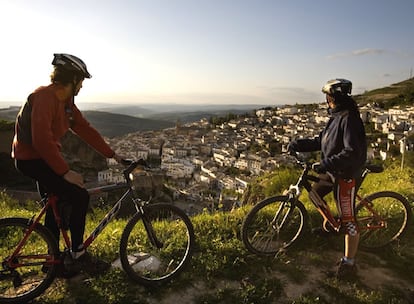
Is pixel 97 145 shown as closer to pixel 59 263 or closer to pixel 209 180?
pixel 59 263

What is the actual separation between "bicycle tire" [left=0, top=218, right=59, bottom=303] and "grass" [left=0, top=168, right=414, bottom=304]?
16 cm

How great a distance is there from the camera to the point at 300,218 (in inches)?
183

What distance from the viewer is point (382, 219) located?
471 cm

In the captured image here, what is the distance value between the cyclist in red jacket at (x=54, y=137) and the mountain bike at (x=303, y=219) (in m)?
2.00

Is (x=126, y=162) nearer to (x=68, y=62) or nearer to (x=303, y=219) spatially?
(x=68, y=62)

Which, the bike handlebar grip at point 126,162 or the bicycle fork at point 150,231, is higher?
the bike handlebar grip at point 126,162

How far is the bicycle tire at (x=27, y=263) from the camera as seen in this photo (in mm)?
3338

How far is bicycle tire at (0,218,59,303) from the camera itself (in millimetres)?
3338

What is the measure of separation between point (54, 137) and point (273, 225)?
2.88m

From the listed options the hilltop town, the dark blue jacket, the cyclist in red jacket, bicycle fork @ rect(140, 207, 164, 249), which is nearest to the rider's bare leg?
the dark blue jacket

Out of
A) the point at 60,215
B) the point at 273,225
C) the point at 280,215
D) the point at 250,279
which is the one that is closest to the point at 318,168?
the point at 280,215

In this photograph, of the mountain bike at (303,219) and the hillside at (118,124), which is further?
the hillside at (118,124)

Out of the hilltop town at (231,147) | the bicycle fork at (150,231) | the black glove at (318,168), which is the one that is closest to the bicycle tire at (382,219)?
the black glove at (318,168)

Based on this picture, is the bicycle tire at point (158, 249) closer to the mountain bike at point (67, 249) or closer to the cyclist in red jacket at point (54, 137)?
the mountain bike at point (67, 249)
